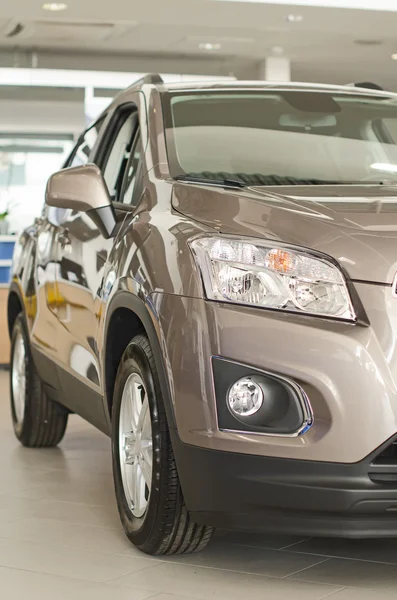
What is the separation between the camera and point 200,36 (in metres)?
12.8

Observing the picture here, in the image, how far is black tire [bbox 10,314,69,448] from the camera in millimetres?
4895

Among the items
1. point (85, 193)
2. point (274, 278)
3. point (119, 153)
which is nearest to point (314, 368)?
point (274, 278)

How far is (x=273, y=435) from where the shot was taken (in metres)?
2.61

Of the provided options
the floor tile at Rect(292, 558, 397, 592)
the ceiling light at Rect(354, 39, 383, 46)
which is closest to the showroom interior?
the floor tile at Rect(292, 558, 397, 592)

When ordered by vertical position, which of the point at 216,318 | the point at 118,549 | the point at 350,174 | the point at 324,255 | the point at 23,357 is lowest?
the point at 118,549

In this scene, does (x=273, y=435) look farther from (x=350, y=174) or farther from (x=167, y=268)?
(x=350, y=174)

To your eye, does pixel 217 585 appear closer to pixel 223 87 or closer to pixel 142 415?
pixel 142 415

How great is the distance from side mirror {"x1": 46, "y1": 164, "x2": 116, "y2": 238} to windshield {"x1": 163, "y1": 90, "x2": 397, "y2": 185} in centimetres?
25

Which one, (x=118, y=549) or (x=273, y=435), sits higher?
(x=273, y=435)

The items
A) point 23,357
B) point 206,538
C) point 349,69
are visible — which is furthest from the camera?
point 349,69

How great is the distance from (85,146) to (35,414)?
1.30 m

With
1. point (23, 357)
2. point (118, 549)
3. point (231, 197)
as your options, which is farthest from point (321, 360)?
point (23, 357)

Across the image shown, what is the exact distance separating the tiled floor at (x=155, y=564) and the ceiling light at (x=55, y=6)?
8.13 m

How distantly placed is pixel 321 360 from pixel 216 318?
0.29 metres
